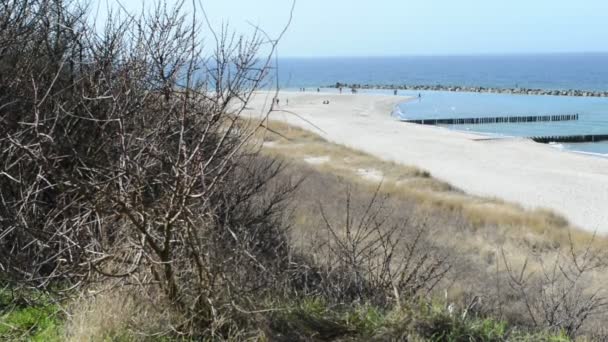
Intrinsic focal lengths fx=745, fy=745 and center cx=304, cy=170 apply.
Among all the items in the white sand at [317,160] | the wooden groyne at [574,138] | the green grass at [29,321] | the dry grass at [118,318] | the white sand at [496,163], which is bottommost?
the wooden groyne at [574,138]

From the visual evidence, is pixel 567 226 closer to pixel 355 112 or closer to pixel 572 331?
pixel 572 331

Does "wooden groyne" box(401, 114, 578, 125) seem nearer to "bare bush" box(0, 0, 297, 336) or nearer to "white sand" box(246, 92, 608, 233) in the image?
"white sand" box(246, 92, 608, 233)

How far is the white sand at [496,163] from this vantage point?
88.5 feet

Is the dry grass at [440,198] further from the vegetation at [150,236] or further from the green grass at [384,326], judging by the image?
the green grass at [384,326]

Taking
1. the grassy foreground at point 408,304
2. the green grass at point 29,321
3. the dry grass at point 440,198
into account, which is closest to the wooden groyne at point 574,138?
the dry grass at point 440,198

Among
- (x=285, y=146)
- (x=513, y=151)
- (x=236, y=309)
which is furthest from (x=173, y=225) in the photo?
(x=513, y=151)

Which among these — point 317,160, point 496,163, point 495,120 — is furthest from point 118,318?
point 495,120

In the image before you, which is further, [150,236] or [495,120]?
[495,120]

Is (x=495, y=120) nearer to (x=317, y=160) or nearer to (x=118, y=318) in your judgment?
(x=317, y=160)

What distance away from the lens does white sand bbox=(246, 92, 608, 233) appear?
26984 mm

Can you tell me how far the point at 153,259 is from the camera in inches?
172

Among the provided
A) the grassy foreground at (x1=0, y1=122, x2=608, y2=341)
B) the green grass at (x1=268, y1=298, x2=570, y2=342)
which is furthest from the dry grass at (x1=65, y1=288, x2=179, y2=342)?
the green grass at (x1=268, y1=298, x2=570, y2=342)

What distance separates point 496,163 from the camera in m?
36.8

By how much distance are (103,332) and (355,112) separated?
6555cm
